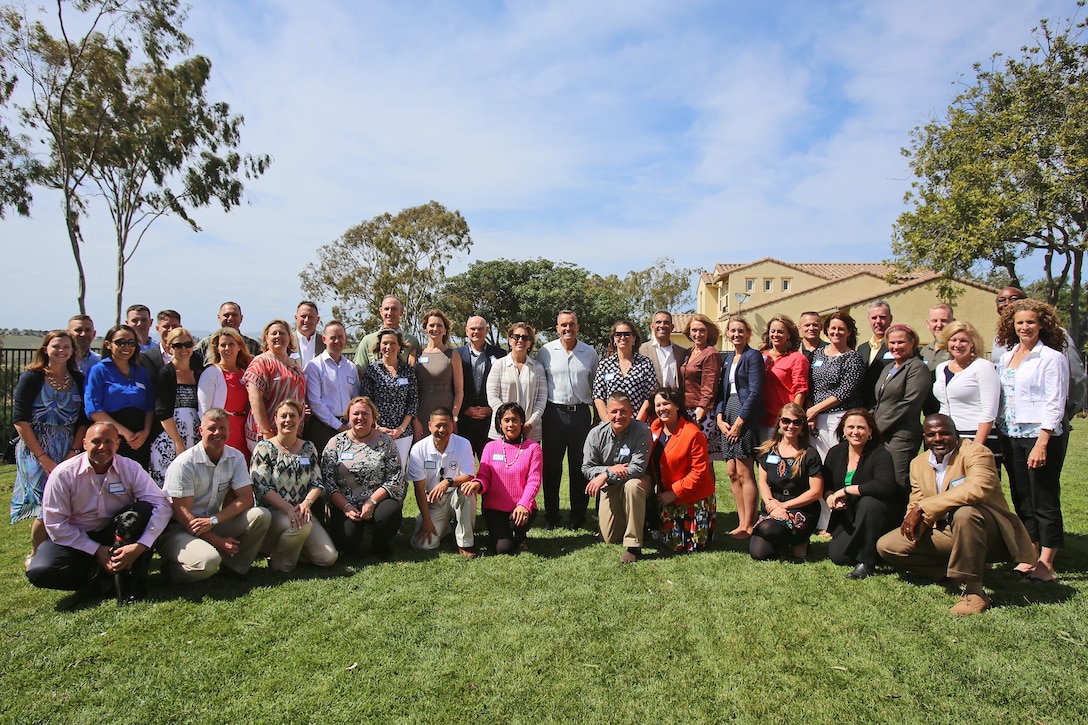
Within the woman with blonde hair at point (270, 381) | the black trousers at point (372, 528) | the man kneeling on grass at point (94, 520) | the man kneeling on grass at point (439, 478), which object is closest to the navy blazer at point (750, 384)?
the man kneeling on grass at point (439, 478)

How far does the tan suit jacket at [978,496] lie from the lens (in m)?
3.99

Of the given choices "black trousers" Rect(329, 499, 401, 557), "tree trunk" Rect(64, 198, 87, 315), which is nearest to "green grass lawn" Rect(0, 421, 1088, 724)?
"black trousers" Rect(329, 499, 401, 557)

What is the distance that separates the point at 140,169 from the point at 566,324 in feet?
53.6

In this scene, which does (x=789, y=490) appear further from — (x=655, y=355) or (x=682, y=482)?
(x=655, y=355)

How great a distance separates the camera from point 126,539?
410 cm

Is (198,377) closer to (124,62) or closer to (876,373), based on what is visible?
(876,373)

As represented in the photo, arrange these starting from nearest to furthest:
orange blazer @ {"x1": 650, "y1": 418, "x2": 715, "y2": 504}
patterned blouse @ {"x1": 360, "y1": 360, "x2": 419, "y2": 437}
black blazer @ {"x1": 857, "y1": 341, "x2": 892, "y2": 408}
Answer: orange blazer @ {"x1": 650, "y1": 418, "x2": 715, "y2": 504}, black blazer @ {"x1": 857, "y1": 341, "x2": 892, "y2": 408}, patterned blouse @ {"x1": 360, "y1": 360, "x2": 419, "y2": 437}

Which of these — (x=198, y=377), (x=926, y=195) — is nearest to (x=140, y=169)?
(x=198, y=377)

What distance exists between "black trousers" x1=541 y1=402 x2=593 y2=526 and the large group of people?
20 millimetres

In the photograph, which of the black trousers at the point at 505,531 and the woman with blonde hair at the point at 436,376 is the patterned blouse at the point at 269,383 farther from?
the black trousers at the point at 505,531

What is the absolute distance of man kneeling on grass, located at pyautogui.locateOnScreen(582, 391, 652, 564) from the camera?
5.05 metres

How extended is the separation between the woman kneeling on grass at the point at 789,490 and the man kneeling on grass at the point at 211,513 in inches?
143

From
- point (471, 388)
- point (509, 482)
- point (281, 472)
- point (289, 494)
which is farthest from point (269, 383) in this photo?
point (509, 482)

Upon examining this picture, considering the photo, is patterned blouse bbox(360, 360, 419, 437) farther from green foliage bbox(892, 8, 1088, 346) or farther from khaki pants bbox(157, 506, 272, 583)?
green foliage bbox(892, 8, 1088, 346)
